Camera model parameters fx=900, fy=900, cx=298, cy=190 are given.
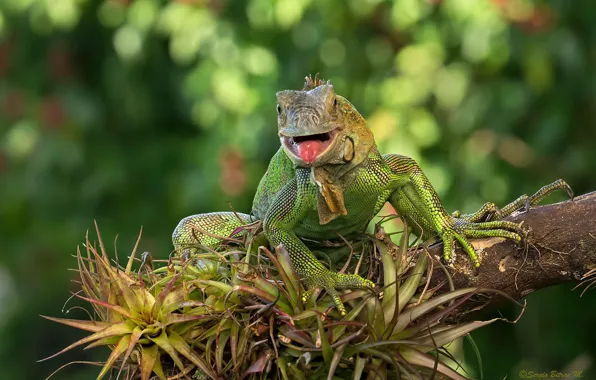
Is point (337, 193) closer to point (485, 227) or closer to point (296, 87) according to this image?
point (485, 227)

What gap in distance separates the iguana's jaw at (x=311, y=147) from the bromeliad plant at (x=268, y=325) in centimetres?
37

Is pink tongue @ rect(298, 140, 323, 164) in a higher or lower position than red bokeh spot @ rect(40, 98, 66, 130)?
higher

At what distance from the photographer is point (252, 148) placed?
788 centimetres

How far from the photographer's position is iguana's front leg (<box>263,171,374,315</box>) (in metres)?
3.26

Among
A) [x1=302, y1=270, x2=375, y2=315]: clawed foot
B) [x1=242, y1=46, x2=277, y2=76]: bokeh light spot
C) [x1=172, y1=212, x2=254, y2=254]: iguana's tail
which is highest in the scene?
[x1=242, y1=46, x2=277, y2=76]: bokeh light spot

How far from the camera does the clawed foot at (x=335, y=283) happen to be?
2969 mm

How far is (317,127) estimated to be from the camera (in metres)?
3.18

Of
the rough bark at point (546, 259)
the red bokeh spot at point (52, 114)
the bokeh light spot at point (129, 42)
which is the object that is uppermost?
the bokeh light spot at point (129, 42)

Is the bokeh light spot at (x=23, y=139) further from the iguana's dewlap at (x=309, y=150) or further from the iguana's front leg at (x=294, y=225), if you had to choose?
the iguana's dewlap at (x=309, y=150)

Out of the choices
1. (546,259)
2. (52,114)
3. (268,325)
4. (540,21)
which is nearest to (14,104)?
(52,114)

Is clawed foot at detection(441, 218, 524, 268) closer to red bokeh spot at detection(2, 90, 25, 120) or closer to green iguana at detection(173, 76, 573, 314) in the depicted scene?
green iguana at detection(173, 76, 573, 314)

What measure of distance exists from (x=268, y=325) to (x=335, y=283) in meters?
0.35

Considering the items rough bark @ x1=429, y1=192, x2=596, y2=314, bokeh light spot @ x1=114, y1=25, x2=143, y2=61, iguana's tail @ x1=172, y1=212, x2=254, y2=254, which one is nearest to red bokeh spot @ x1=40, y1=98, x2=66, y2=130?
bokeh light spot @ x1=114, y1=25, x2=143, y2=61

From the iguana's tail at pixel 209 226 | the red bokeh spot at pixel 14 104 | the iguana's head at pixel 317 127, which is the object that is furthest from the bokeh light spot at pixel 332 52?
the iguana's head at pixel 317 127
